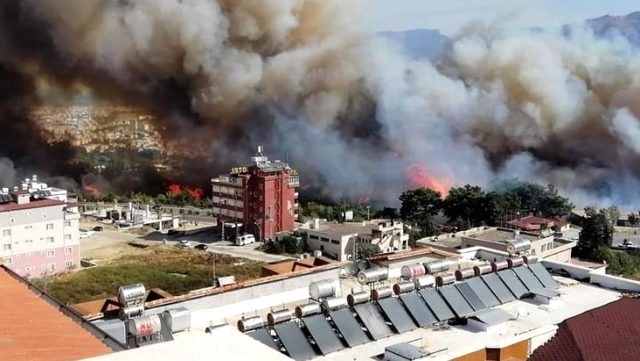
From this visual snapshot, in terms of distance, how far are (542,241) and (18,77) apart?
2272 centimetres

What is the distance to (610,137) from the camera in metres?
22.4

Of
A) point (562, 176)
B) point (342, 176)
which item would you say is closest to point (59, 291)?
point (342, 176)

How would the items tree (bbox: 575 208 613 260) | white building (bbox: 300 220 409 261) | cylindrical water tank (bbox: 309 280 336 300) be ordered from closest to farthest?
cylindrical water tank (bbox: 309 280 336 300) < tree (bbox: 575 208 613 260) < white building (bbox: 300 220 409 261)

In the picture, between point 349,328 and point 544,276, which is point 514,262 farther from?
point 349,328

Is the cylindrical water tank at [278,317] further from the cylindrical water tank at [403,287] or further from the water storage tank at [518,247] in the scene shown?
the water storage tank at [518,247]

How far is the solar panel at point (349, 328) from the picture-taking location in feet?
11.7

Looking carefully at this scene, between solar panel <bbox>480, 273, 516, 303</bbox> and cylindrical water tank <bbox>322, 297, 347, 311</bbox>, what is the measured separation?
1.04 meters

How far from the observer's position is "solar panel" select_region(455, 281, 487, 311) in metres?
4.07

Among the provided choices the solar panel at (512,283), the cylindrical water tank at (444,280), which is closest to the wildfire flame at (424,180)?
the solar panel at (512,283)

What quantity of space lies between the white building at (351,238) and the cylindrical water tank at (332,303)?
1079cm

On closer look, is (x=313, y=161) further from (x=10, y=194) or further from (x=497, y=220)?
(x=10, y=194)

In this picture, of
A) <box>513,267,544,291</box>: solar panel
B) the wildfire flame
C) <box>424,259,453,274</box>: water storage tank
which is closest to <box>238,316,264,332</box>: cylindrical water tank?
<box>424,259,453,274</box>: water storage tank

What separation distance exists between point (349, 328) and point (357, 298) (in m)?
0.24

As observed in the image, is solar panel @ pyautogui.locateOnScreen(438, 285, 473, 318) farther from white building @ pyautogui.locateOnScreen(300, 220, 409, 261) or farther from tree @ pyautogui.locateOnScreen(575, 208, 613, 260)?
white building @ pyautogui.locateOnScreen(300, 220, 409, 261)
